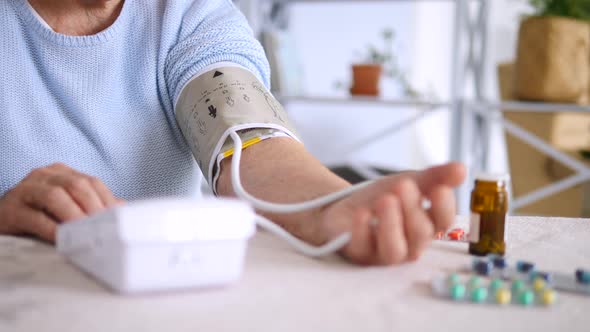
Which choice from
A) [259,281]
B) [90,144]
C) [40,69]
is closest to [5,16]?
[40,69]

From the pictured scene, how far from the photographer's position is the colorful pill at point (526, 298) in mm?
441

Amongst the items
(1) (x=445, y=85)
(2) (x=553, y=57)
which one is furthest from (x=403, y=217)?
(1) (x=445, y=85)

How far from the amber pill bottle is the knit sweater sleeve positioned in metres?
0.36

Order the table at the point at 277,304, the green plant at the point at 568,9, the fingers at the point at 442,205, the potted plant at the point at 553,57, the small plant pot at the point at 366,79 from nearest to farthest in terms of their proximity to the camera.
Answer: the table at the point at 277,304 → the fingers at the point at 442,205 → the potted plant at the point at 553,57 → the green plant at the point at 568,9 → the small plant pot at the point at 366,79

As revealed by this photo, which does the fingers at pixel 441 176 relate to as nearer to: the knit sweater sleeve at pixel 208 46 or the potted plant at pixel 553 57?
the knit sweater sleeve at pixel 208 46

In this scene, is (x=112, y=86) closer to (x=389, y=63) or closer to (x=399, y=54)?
(x=389, y=63)

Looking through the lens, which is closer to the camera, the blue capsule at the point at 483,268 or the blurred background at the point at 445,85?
the blue capsule at the point at 483,268

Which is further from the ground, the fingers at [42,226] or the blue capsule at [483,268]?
the fingers at [42,226]

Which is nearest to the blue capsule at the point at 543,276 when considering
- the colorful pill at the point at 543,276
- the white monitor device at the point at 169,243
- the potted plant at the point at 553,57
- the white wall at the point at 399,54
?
the colorful pill at the point at 543,276

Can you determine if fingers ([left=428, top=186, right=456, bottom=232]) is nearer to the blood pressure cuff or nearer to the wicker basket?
the blood pressure cuff

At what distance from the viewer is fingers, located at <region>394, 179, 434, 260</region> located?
49cm

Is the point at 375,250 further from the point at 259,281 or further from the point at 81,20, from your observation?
the point at 81,20

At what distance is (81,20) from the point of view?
85 centimetres

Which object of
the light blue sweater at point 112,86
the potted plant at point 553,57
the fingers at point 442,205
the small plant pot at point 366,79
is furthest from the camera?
the small plant pot at point 366,79
